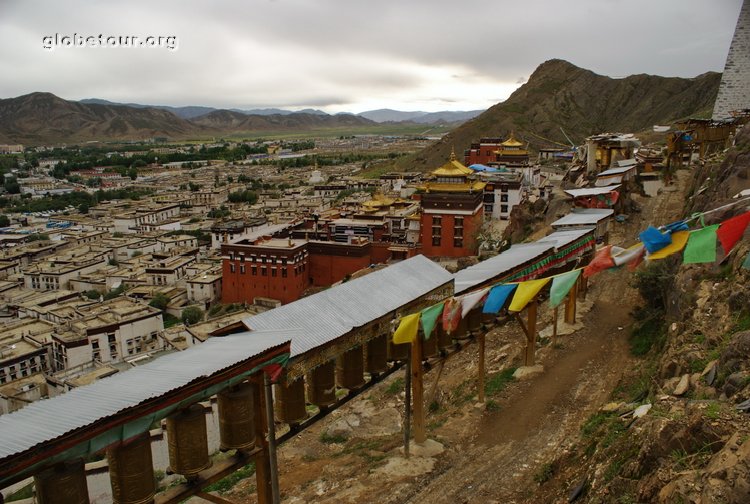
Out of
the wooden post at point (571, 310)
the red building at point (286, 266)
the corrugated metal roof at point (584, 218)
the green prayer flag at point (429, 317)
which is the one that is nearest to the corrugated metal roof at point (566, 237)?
the corrugated metal roof at point (584, 218)

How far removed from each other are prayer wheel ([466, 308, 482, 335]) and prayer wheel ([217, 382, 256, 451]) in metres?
4.82

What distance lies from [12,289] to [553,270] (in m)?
42.2

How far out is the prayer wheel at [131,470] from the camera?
5.18 m

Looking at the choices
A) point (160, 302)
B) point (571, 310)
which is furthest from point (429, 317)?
point (160, 302)

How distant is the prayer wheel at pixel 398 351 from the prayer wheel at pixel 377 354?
468mm

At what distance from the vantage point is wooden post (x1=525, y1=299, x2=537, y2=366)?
1145 cm

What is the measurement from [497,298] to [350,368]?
2.24 m

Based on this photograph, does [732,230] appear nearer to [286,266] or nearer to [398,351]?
[398,351]

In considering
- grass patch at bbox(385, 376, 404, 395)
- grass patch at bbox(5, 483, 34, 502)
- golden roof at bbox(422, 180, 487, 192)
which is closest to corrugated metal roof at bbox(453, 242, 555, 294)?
grass patch at bbox(385, 376, 404, 395)

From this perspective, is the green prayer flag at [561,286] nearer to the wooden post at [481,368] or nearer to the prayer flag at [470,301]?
the prayer flag at [470,301]

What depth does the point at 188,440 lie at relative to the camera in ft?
18.6

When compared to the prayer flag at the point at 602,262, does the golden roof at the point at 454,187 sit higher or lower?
lower

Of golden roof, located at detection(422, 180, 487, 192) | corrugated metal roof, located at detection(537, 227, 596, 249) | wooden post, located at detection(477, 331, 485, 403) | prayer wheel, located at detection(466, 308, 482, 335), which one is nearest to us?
prayer wheel, located at detection(466, 308, 482, 335)

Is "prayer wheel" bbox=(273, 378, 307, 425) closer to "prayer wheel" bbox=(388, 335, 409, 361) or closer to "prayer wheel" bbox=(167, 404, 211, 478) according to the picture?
"prayer wheel" bbox=(167, 404, 211, 478)
